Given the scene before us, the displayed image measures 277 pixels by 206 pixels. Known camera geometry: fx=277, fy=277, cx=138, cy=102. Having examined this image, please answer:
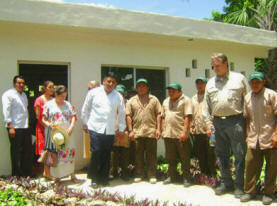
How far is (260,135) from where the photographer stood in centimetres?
371

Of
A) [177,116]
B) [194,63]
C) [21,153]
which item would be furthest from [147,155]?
[194,63]

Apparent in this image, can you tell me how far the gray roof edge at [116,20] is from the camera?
17.0ft

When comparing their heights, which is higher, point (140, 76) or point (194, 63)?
point (194, 63)

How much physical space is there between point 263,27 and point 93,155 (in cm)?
752

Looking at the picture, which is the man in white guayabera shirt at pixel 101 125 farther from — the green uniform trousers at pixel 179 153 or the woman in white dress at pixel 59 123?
the green uniform trousers at pixel 179 153

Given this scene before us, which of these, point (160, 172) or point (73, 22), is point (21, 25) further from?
point (160, 172)

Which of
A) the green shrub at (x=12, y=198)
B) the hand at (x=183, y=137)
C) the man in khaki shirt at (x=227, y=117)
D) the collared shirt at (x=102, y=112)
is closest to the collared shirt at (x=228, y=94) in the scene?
the man in khaki shirt at (x=227, y=117)

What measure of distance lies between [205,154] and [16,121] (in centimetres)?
349

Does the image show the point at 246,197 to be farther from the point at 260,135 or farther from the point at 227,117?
the point at 227,117

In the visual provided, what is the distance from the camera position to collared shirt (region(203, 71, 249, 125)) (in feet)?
12.7

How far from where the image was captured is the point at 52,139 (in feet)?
15.3

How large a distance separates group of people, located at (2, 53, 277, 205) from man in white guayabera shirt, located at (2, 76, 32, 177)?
0.05 feet

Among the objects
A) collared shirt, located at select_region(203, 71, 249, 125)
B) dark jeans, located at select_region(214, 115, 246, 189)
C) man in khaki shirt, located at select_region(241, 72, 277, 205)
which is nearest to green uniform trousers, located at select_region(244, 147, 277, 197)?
man in khaki shirt, located at select_region(241, 72, 277, 205)

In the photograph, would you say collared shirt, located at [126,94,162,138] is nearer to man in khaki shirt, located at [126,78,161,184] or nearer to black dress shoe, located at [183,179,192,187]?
man in khaki shirt, located at [126,78,161,184]
